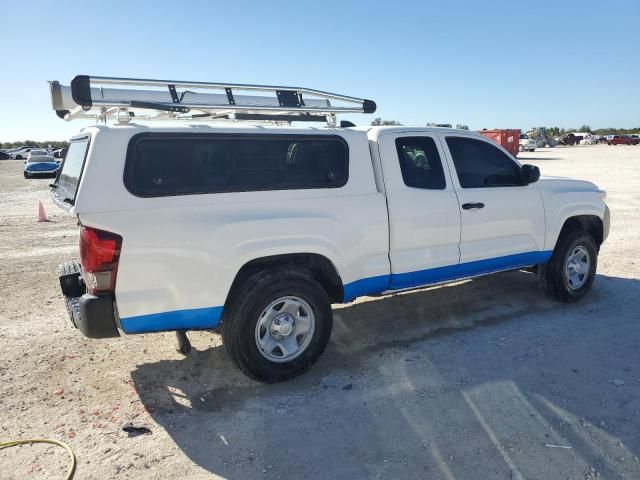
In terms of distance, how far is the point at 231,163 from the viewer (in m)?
3.54

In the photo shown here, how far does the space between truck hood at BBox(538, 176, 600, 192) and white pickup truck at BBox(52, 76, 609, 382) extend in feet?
1.00

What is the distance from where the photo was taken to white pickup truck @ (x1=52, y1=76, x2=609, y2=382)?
3.18 metres

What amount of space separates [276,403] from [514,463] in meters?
1.62

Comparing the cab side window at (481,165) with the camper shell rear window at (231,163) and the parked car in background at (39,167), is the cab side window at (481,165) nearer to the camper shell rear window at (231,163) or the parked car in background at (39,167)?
the camper shell rear window at (231,163)

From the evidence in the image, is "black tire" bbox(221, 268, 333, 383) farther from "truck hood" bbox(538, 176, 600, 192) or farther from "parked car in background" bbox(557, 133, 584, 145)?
"parked car in background" bbox(557, 133, 584, 145)

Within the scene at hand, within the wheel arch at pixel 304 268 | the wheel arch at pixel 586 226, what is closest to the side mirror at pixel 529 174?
the wheel arch at pixel 586 226

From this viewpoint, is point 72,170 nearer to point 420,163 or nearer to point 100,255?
point 100,255

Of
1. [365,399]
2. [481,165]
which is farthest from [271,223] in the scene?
[481,165]

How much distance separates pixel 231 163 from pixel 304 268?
3.33 ft

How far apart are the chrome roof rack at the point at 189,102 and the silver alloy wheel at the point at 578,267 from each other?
2958 mm

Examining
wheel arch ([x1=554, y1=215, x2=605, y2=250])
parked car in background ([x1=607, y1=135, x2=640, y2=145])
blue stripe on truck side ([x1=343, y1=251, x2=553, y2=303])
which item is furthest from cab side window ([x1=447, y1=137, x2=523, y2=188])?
parked car in background ([x1=607, y1=135, x2=640, y2=145])

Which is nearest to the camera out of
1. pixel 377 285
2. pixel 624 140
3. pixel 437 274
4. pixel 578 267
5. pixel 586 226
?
pixel 377 285

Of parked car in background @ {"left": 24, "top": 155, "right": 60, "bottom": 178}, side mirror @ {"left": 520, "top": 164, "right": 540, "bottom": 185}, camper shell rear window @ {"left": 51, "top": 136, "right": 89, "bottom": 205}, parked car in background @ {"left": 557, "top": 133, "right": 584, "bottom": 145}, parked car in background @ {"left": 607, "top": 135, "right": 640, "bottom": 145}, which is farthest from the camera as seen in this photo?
parked car in background @ {"left": 557, "top": 133, "right": 584, "bottom": 145}

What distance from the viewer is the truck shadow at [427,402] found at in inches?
112
